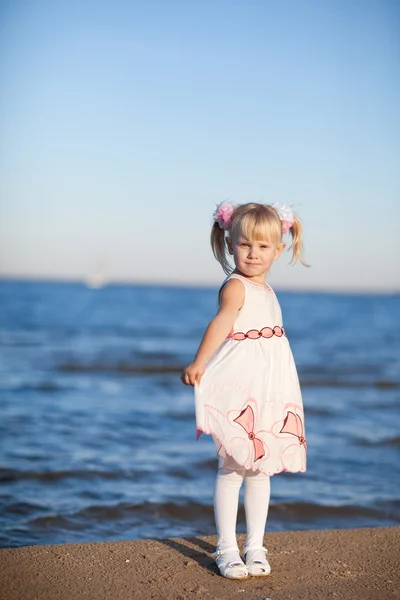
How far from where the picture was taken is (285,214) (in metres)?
3.26

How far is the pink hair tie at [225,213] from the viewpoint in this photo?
10.6ft

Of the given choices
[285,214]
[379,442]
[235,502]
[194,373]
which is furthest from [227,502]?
[379,442]

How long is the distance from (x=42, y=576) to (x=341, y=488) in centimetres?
324

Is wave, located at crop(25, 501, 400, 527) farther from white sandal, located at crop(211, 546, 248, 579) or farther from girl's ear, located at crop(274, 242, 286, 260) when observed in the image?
girl's ear, located at crop(274, 242, 286, 260)

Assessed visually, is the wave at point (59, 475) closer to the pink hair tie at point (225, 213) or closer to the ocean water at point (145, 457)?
the ocean water at point (145, 457)

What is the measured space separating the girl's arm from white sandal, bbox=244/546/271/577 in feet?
2.73

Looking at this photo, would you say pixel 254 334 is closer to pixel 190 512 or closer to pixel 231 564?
pixel 231 564

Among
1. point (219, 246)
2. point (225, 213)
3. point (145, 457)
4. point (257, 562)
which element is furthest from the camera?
point (145, 457)

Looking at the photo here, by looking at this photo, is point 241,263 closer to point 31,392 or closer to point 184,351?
point 31,392

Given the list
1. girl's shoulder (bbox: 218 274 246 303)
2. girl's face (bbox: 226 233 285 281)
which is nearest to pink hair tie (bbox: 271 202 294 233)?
girl's face (bbox: 226 233 285 281)

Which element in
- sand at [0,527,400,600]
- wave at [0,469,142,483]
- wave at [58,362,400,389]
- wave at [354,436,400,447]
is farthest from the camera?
wave at [58,362,400,389]

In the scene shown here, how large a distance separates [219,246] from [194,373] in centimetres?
70

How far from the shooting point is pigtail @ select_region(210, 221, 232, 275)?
3.36 metres

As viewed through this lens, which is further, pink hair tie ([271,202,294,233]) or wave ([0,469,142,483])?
wave ([0,469,142,483])
